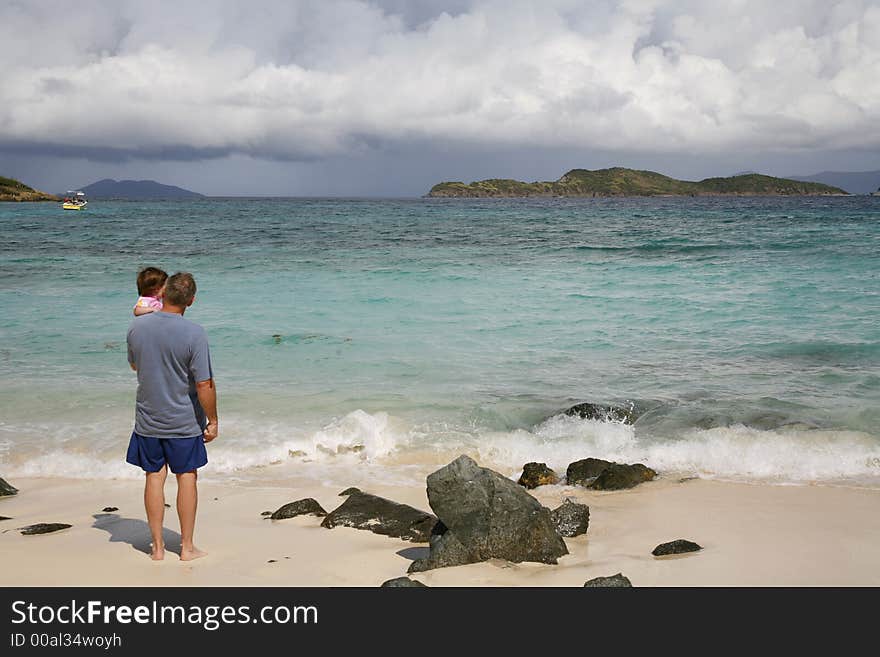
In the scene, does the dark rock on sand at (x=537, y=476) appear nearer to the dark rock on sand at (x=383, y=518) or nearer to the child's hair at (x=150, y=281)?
the dark rock on sand at (x=383, y=518)

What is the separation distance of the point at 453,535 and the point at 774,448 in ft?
16.8

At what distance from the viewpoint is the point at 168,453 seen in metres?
5.38

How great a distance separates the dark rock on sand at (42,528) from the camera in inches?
249

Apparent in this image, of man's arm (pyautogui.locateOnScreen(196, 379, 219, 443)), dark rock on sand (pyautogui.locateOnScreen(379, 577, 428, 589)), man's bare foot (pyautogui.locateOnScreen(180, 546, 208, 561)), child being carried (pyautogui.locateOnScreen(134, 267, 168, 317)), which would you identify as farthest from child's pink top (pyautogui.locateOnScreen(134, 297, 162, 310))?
dark rock on sand (pyautogui.locateOnScreen(379, 577, 428, 589))

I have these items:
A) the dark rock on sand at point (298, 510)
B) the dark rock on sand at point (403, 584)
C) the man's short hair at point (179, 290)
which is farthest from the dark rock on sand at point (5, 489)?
the dark rock on sand at point (403, 584)

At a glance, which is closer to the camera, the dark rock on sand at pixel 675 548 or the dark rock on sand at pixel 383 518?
the dark rock on sand at pixel 675 548

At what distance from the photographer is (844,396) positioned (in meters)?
11.0

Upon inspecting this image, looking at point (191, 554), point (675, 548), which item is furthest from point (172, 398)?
point (675, 548)

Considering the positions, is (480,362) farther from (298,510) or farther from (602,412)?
(298,510)

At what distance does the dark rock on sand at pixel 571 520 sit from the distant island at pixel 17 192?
151 metres

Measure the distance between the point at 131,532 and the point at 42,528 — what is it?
2.45ft

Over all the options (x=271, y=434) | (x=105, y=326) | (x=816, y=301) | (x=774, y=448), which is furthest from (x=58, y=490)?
(x=816, y=301)
